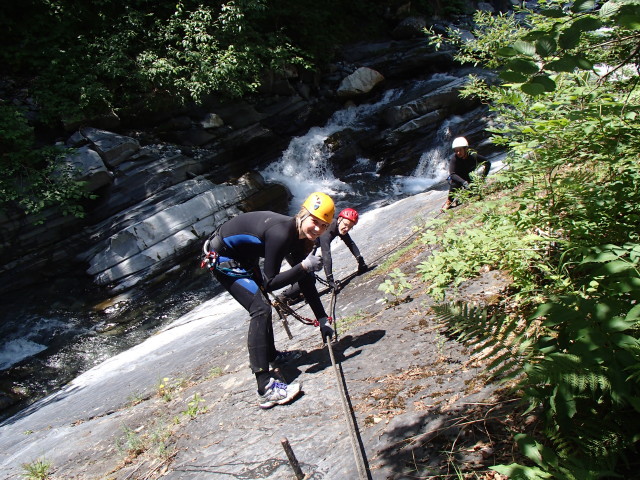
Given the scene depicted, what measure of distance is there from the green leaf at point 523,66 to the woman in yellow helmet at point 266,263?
2.20m

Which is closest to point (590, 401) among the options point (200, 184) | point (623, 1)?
point (623, 1)

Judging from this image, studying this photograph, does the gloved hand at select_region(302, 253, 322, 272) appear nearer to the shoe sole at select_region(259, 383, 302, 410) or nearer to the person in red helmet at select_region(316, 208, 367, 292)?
the shoe sole at select_region(259, 383, 302, 410)

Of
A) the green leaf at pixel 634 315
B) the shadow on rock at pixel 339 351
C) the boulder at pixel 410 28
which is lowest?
the shadow on rock at pixel 339 351

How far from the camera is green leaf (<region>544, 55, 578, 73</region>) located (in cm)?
136

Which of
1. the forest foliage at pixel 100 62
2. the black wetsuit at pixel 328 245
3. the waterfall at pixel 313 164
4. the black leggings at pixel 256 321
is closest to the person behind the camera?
the black leggings at pixel 256 321

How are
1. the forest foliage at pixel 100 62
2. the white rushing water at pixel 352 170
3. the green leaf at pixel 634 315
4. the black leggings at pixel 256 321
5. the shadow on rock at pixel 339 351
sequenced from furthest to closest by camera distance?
1. the white rushing water at pixel 352 170
2. the forest foliage at pixel 100 62
3. the shadow on rock at pixel 339 351
4. the black leggings at pixel 256 321
5. the green leaf at pixel 634 315

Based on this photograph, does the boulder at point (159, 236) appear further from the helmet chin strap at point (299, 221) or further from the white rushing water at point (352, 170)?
the helmet chin strap at point (299, 221)

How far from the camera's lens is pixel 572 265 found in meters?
2.86

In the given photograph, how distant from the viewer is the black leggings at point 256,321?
370 centimetres

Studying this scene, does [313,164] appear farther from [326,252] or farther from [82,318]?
[326,252]

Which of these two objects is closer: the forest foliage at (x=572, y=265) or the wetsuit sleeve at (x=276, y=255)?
the forest foliage at (x=572, y=265)

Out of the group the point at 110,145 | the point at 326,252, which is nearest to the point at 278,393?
the point at 326,252

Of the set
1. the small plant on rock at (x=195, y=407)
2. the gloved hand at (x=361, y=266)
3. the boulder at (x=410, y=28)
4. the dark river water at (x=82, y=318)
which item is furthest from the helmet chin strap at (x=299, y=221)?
the boulder at (x=410, y=28)

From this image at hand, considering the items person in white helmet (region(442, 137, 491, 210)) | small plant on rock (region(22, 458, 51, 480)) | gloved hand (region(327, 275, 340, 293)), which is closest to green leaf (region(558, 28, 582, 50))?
small plant on rock (region(22, 458, 51, 480))
